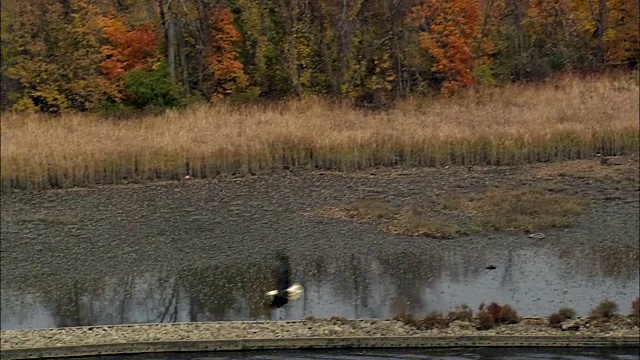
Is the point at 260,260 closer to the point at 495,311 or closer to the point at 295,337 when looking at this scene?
the point at 295,337

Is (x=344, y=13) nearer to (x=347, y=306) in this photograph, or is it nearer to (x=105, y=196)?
(x=105, y=196)

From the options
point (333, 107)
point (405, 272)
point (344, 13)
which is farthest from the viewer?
point (344, 13)

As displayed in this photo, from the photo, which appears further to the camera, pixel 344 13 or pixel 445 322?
pixel 344 13

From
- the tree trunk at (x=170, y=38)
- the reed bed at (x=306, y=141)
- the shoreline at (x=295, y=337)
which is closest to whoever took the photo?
the shoreline at (x=295, y=337)

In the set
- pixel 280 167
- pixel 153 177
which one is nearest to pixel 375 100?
pixel 280 167

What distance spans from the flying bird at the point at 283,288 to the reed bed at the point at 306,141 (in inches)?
221

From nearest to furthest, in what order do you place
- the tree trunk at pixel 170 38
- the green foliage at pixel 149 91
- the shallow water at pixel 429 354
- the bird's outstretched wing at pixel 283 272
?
the shallow water at pixel 429 354
the bird's outstretched wing at pixel 283 272
the green foliage at pixel 149 91
the tree trunk at pixel 170 38

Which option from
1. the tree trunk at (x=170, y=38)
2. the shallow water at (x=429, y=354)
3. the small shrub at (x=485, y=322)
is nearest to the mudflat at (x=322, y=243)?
the small shrub at (x=485, y=322)

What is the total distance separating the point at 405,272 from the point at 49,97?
14.1 meters

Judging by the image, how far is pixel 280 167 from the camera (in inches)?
833

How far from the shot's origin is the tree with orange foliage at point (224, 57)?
27375mm

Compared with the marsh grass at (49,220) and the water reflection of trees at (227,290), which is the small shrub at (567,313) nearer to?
the water reflection of trees at (227,290)

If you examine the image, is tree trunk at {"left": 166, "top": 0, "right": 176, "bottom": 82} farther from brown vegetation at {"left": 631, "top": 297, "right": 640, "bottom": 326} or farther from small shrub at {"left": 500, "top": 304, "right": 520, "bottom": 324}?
brown vegetation at {"left": 631, "top": 297, "right": 640, "bottom": 326}

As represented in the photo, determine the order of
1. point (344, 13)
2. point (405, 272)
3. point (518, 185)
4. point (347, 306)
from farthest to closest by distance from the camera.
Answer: point (344, 13) → point (518, 185) → point (405, 272) → point (347, 306)
